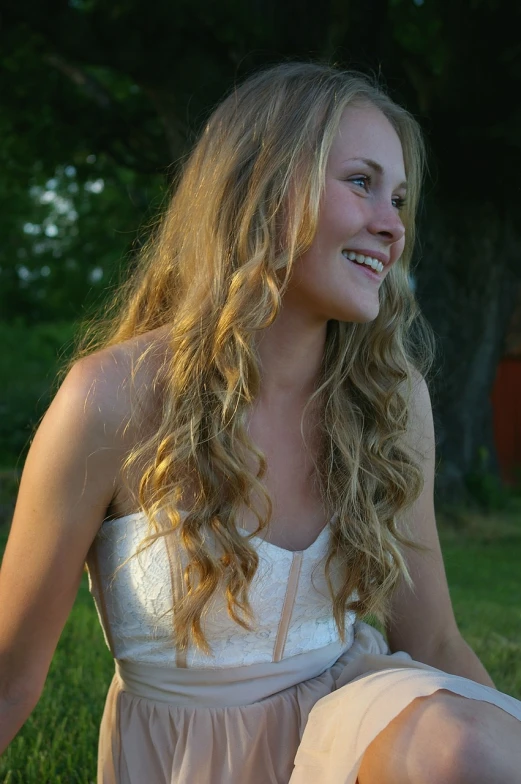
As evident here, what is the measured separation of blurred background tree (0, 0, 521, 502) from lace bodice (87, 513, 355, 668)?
337 cm

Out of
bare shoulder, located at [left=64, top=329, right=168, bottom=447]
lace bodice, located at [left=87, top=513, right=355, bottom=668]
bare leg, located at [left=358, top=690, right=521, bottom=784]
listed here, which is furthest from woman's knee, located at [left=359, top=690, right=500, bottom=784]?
bare shoulder, located at [left=64, top=329, right=168, bottom=447]

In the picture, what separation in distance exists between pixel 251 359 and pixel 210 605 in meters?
0.53

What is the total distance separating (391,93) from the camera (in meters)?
5.82

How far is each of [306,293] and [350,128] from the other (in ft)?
1.25

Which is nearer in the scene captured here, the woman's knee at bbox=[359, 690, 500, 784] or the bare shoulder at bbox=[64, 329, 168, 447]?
the woman's knee at bbox=[359, 690, 500, 784]

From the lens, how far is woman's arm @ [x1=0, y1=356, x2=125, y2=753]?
200 centimetres

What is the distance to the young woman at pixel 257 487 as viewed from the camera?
201 cm

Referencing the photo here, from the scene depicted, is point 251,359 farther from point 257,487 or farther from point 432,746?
point 432,746

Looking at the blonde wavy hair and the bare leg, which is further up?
the blonde wavy hair

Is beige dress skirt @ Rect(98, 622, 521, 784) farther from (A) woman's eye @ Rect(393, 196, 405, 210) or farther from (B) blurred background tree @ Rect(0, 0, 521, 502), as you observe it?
(B) blurred background tree @ Rect(0, 0, 521, 502)

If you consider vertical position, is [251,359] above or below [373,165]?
below

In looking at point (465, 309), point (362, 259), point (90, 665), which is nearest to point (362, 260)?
point (362, 259)

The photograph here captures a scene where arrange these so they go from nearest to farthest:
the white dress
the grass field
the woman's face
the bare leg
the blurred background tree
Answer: the bare leg → the white dress → the woman's face → the grass field → the blurred background tree

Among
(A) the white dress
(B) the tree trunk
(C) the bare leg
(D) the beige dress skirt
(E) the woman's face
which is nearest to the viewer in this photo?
(C) the bare leg
